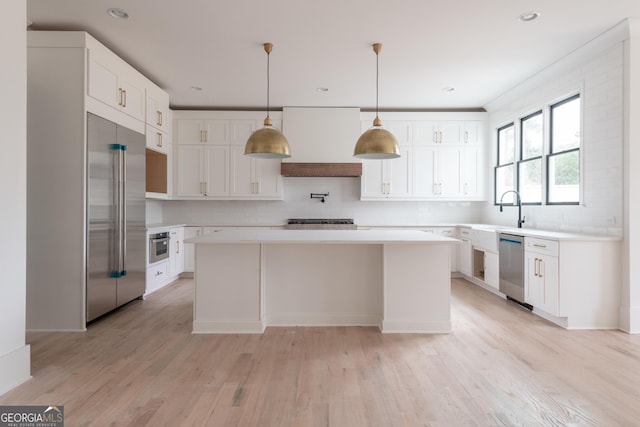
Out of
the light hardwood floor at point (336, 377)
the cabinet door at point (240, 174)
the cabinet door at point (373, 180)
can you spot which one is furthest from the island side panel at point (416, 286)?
the cabinet door at point (240, 174)

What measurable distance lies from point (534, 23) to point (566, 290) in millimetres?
2430

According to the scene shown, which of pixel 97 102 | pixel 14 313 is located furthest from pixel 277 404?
pixel 97 102

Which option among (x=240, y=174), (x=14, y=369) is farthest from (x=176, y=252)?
(x=14, y=369)

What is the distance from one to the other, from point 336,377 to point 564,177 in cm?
358

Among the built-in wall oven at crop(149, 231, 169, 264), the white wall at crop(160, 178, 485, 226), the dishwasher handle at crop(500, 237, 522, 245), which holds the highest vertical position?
the white wall at crop(160, 178, 485, 226)

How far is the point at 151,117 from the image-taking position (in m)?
4.63

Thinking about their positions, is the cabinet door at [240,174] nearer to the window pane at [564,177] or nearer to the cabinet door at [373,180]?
the cabinet door at [373,180]

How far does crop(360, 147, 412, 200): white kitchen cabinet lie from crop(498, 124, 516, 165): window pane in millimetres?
1413

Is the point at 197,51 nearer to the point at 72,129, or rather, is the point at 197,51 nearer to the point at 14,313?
the point at 72,129

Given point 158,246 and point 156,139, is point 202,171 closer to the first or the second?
point 156,139

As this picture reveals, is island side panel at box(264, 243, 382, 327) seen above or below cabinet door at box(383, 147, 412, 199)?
below

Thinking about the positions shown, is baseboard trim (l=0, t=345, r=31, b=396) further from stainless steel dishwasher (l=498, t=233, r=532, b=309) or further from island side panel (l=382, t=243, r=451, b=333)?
stainless steel dishwasher (l=498, t=233, r=532, b=309)

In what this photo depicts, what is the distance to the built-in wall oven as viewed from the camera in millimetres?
4556

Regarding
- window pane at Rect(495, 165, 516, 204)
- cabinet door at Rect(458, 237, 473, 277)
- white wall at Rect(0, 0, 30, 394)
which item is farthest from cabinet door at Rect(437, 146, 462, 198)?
white wall at Rect(0, 0, 30, 394)
